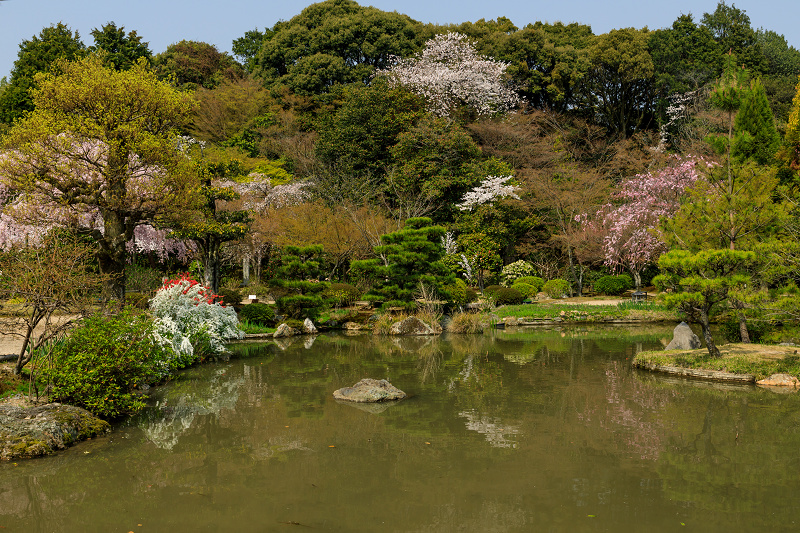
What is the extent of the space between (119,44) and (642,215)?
28993mm

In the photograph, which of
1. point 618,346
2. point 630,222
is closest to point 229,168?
point 618,346

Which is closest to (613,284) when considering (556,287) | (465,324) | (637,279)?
(637,279)

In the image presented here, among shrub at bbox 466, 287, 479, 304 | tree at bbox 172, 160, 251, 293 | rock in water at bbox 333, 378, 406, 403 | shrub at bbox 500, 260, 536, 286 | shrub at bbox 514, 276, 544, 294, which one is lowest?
rock in water at bbox 333, 378, 406, 403

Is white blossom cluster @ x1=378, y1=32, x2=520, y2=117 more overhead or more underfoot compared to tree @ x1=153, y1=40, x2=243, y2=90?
more underfoot

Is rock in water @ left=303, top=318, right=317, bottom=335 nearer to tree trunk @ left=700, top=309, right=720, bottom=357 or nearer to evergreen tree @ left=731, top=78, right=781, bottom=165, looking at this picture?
tree trunk @ left=700, top=309, right=720, bottom=357

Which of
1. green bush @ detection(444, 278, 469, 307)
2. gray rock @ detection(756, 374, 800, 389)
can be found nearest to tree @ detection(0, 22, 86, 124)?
green bush @ detection(444, 278, 469, 307)

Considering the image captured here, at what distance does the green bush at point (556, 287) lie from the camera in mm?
24078

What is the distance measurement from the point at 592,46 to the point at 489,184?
526 inches

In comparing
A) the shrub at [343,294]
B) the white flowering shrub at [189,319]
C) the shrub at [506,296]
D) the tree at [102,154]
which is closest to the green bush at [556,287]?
the shrub at [506,296]

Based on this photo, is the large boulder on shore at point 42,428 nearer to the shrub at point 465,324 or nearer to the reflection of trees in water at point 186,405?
the reflection of trees in water at point 186,405

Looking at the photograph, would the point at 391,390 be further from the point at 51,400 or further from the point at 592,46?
the point at 592,46

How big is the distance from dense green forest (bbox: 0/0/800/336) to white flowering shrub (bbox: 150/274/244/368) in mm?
2246

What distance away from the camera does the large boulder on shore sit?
666 centimetres

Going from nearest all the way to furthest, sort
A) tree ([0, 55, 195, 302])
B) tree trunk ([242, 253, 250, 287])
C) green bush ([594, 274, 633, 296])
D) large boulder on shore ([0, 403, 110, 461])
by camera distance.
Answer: large boulder on shore ([0, 403, 110, 461]) → tree ([0, 55, 195, 302]) → green bush ([594, 274, 633, 296]) → tree trunk ([242, 253, 250, 287])
